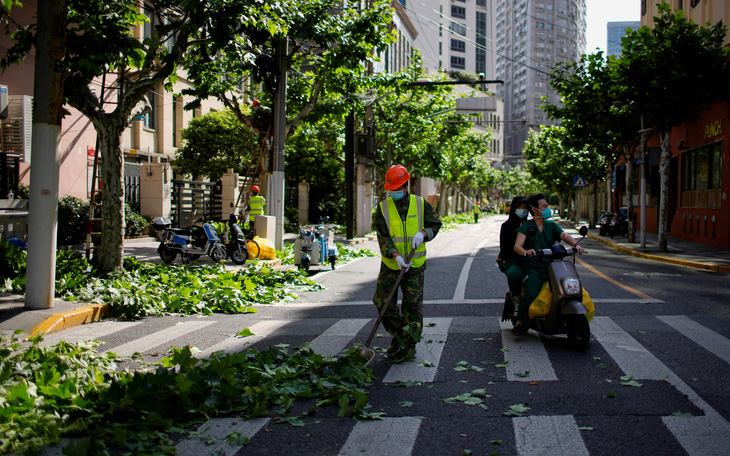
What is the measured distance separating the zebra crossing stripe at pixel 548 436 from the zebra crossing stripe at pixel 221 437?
172 cm

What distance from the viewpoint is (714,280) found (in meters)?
13.6

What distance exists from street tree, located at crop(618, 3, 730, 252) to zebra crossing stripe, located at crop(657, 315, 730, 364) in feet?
42.1

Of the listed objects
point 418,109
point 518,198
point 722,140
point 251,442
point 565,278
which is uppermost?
point 418,109

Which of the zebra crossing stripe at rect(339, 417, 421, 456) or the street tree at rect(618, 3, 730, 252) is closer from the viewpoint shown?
the zebra crossing stripe at rect(339, 417, 421, 456)

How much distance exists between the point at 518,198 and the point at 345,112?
1593 centimetres

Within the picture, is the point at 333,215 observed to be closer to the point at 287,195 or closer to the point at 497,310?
the point at 287,195

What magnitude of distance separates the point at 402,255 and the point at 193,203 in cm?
2204

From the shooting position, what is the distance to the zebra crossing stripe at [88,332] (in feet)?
25.9

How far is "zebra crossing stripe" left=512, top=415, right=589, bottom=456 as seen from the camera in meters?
4.09

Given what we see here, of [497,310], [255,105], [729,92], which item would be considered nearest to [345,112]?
[255,105]

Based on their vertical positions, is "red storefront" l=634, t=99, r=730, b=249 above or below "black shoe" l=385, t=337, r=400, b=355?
above

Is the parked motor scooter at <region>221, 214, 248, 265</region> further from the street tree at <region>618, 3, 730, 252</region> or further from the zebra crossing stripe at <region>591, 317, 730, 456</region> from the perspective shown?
the street tree at <region>618, 3, 730, 252</region>

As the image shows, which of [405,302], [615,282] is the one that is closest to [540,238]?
[405,302]

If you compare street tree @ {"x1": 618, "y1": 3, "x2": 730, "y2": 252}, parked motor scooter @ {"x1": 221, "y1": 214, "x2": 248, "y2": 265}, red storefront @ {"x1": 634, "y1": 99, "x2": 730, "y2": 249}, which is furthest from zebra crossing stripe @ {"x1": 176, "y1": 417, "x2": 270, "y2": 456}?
red storefront @ {"x1": 634, "y1": 99, "x2": 730, "y2": 249}
